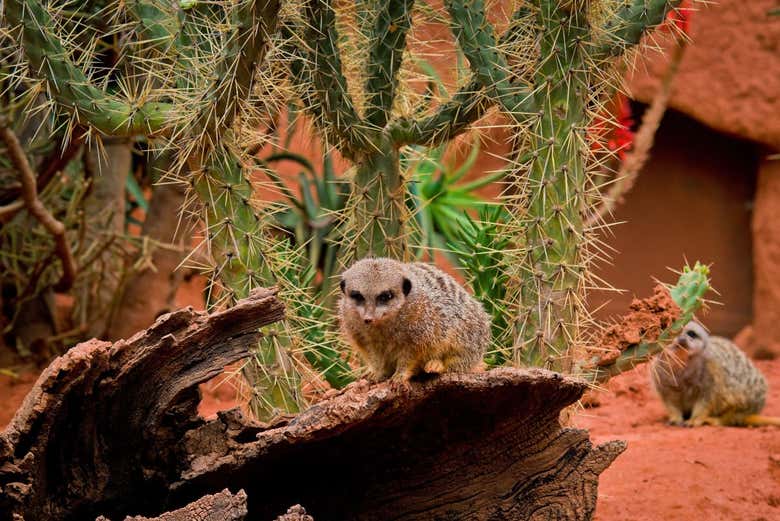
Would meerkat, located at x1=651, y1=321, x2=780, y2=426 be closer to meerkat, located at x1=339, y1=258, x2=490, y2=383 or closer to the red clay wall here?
the red clay wall

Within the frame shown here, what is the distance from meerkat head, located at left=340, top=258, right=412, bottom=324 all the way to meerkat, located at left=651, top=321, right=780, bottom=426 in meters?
3.50

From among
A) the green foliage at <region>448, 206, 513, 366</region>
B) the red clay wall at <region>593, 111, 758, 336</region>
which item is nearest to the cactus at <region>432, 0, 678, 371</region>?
the green foliage at <region>448, 206, 513, 366</region>

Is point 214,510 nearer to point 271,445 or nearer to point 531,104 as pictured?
point 271,445

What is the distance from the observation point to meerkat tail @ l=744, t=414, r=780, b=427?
6348 millimetres

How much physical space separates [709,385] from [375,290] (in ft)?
13.2

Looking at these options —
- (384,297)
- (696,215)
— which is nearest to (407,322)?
(384,297)

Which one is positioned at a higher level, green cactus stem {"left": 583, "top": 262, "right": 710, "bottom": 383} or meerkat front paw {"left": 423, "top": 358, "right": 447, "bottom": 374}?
meerkat front paw {"left": 423, "top": 358, "right": 447, "bottom": 374}

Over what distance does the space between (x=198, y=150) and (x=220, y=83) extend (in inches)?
13.4

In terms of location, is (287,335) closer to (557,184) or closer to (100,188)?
(557,184)

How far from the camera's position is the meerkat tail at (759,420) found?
6.35 metres

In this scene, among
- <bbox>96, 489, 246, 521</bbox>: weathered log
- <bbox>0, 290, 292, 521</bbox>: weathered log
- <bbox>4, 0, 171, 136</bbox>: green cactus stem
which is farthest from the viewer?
<bbox>4, 0, 171, 136</bbox>: green cactus stem

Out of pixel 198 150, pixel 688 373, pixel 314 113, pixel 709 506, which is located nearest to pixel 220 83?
pixel 198 150

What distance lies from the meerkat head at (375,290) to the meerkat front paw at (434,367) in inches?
8.5

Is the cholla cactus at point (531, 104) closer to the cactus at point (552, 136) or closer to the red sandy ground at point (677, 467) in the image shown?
the cactus at point (552, 136)
